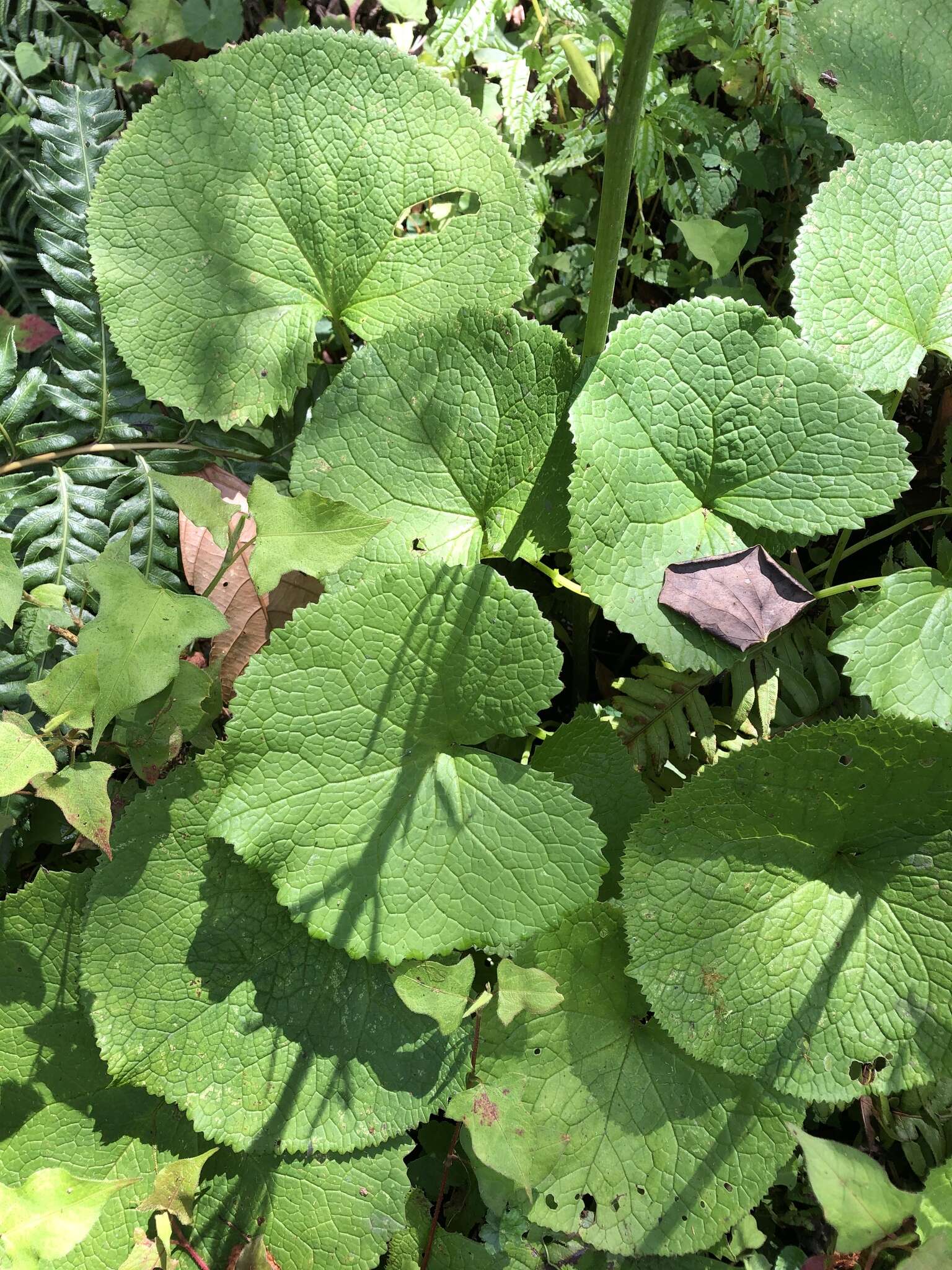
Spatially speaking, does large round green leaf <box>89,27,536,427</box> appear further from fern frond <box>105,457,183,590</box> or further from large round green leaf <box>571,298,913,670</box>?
large round green leaf <box>571,298,913,670</box>

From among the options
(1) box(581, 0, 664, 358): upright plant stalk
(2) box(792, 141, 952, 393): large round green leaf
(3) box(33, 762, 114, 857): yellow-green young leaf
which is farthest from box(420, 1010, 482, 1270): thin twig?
(2) box(792, 141, 952, 393): large round green leaf

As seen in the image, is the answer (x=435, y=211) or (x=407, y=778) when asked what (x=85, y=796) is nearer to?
(x=407, y=778)

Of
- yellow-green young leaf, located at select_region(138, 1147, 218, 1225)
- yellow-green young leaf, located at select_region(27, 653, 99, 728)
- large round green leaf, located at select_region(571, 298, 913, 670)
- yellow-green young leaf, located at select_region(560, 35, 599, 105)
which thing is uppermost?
yellow-green young leaf, located at select_region(560, 35, 599, 105)

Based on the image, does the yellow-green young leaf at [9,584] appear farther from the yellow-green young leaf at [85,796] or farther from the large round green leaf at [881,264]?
Result: the large round green leaf at [881,264]

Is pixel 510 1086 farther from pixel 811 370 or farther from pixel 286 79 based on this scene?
pixel 286 79

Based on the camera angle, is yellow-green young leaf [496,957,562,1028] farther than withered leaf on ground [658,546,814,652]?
No

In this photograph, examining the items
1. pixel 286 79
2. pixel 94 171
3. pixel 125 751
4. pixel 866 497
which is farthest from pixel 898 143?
pixel 125 751

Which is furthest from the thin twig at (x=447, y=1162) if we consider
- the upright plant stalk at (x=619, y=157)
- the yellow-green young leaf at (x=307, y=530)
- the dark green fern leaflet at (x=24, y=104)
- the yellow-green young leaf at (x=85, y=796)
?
the dark green fern leaflet at (x=24, y=104)
